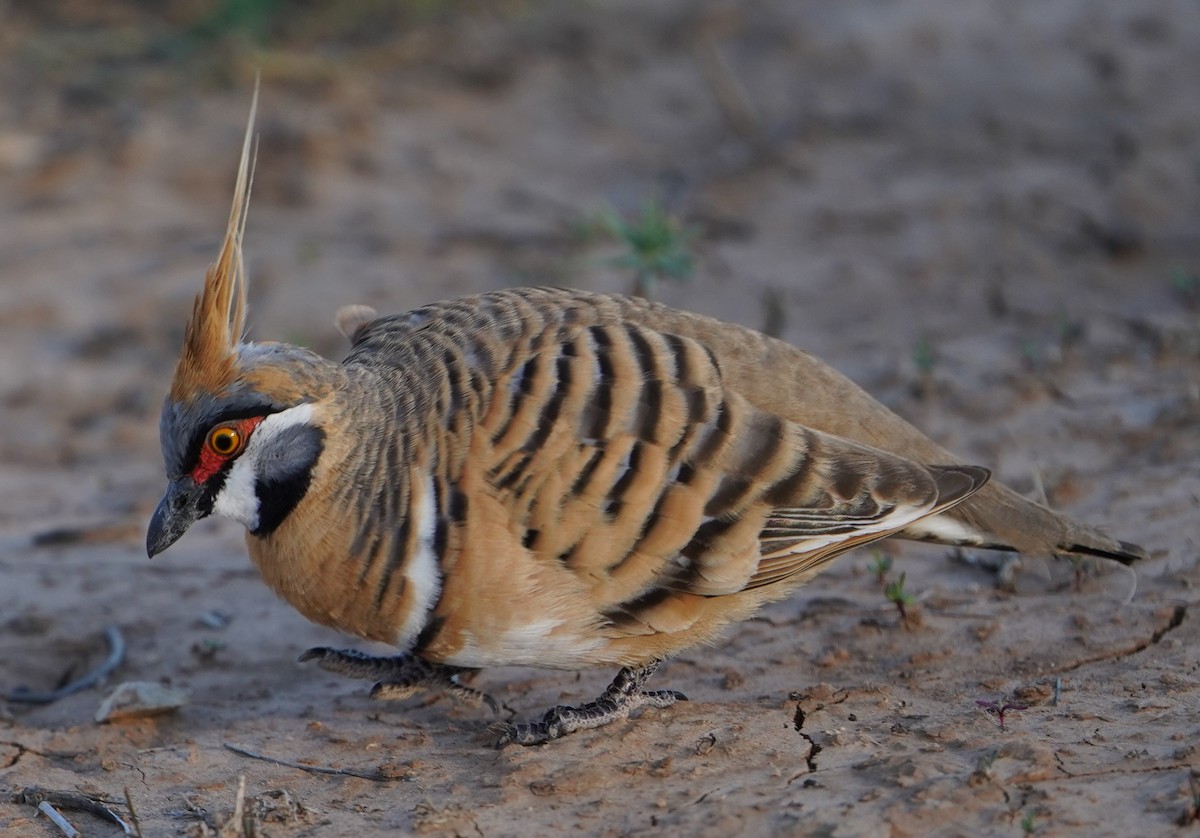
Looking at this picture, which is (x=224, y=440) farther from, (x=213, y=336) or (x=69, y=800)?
(x=69, y=800)

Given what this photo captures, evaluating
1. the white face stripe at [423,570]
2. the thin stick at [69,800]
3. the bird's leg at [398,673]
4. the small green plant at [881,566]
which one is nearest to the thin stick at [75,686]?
the bird's leg at [398,673]

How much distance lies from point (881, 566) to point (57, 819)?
2.57m

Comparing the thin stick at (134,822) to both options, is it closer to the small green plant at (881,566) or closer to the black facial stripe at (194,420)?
the black facial stripe at (194,420)

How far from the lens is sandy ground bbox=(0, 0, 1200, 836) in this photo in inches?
142

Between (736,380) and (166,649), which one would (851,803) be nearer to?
(736,380)

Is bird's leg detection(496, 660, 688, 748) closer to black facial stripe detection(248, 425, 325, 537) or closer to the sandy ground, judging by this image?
the sandy ground

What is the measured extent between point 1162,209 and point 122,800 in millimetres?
5945

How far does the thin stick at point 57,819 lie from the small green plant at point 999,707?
2369 millimetres

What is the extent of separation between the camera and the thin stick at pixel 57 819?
3475 mm

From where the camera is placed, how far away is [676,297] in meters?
7.30

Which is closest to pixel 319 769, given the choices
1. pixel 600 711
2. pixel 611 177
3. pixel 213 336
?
pixel 600 711

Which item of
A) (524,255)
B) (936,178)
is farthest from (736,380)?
(936,178)

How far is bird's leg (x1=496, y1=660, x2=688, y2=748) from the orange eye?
110cm

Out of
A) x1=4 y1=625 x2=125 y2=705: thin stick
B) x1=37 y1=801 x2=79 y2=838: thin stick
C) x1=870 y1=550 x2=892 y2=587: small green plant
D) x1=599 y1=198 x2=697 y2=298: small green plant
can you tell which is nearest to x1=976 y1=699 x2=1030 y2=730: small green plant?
x1=870 y1=550 x2=892 y2=587: small green plant
